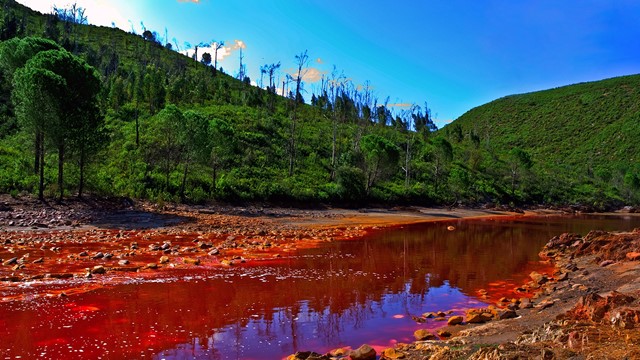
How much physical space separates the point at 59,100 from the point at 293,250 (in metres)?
21.7

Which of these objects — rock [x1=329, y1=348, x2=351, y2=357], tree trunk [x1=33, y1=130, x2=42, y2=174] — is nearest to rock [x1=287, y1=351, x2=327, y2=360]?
rock [x1=329, y1=348, x2=351, y2=357]

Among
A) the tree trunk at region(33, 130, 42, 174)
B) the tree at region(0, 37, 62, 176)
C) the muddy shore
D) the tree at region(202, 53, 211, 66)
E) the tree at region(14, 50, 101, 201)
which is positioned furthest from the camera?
the tree at region(202, 53, 211, 66)

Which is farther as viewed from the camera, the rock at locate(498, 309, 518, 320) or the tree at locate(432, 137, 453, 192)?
the tree at locate(432, 137, 453, 192)

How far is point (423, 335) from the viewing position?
10070mm

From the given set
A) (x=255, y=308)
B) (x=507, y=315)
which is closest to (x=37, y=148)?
(x=255, y=308)

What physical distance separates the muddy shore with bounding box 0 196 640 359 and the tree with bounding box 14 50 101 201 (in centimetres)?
511

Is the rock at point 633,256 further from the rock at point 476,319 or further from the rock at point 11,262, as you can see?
the rock at point 11,262

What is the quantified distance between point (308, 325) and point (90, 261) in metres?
11.4

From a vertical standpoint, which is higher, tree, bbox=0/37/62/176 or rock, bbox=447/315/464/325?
tree, bbox=0/37/62/176

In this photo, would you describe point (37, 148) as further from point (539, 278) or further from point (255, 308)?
point (539, 278)

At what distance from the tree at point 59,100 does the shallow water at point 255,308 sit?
829 inches

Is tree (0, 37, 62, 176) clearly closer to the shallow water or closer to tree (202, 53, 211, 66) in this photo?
the shallow water

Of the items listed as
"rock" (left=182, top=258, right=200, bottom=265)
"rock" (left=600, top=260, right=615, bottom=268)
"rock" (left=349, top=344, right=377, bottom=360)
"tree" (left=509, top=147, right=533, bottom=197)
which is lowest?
"rock" (left=349, top=344, right=377, bottom=360)

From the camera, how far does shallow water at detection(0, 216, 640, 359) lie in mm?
9320
